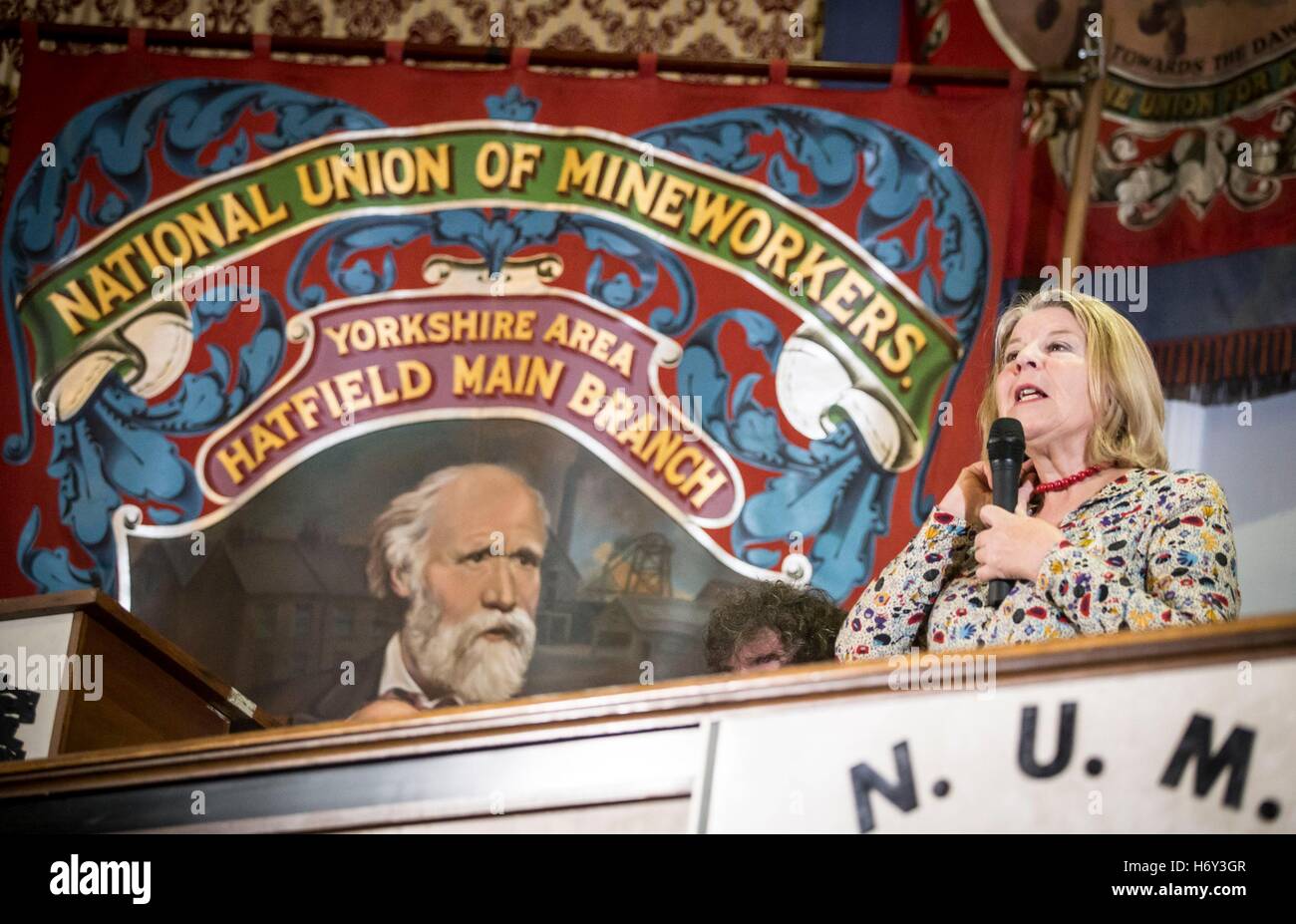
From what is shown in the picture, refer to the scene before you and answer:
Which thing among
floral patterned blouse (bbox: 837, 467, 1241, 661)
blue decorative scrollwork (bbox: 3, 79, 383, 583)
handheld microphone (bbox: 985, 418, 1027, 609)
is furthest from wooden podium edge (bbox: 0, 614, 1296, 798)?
blue decorative scrollwork (bbox: 3, 79, 383, 583)

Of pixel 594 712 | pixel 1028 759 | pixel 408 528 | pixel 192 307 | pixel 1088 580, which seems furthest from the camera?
pixel 192 307

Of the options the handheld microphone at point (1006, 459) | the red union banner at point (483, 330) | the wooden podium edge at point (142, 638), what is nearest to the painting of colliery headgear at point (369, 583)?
the red union banner at point (483, 330)

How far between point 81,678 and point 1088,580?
56.7 inches

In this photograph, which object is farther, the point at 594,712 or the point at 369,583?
the point at 369,583

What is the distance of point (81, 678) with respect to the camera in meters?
2.14

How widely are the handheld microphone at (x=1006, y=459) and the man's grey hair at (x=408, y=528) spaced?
1800 mm

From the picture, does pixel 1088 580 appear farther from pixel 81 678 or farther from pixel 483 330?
pixel 483 330

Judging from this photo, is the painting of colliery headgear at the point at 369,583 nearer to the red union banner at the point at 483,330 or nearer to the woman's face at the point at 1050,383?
the red union banner at the point at 483,330

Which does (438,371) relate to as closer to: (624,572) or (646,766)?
(624,572)

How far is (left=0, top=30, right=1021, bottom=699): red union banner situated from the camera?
331 centimetres

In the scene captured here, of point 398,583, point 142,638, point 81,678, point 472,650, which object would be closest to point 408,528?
point 398,583

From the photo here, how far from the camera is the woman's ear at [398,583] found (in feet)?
10.9
